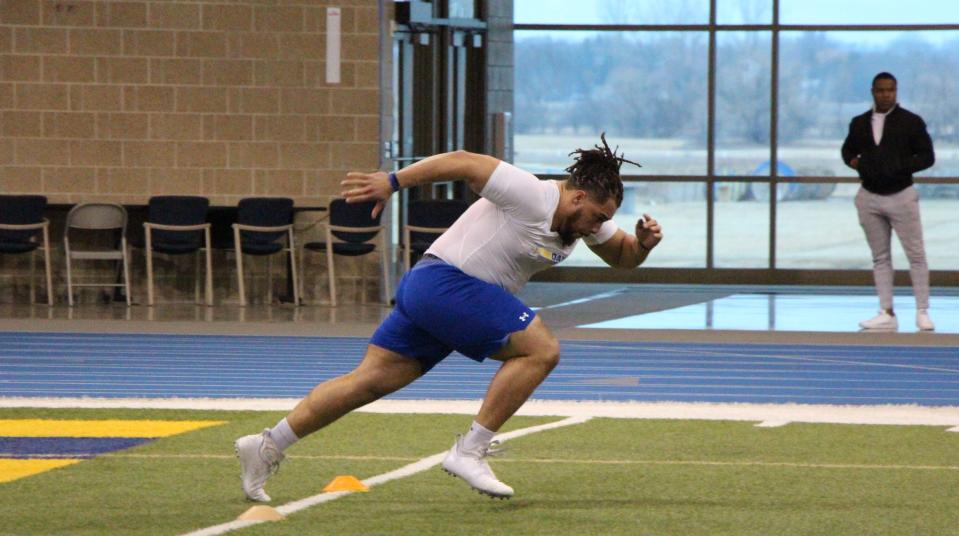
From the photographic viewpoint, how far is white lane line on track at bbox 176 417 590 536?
5.16 meters

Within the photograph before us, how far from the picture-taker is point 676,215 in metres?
18.5

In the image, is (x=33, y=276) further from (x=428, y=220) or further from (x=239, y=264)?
(x=428, y=220)

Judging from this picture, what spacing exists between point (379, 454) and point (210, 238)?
8.34 metres

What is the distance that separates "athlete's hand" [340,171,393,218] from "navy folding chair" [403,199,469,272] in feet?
30.6

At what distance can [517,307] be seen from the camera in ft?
18.2

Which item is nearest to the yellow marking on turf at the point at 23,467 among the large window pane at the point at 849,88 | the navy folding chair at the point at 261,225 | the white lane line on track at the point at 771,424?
the white lane line on track at the point at 771,424

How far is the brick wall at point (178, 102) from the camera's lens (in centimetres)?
1493

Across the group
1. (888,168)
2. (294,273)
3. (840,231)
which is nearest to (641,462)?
(888,168)

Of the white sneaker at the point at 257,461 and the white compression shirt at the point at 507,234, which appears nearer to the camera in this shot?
the white compression shirt at the point at 507,234

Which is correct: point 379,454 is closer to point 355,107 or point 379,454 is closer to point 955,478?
point 955,478

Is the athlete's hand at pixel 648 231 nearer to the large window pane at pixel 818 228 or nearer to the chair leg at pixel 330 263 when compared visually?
the chair leg at pixel 330 263

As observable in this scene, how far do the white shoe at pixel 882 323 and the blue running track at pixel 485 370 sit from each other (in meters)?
0.93

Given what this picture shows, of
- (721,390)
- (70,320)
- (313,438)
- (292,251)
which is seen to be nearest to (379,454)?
(313,438)

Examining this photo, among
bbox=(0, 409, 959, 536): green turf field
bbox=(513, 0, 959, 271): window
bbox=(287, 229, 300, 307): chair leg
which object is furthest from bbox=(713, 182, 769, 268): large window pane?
bbox=(0, 409, 959, 536): green turf field
